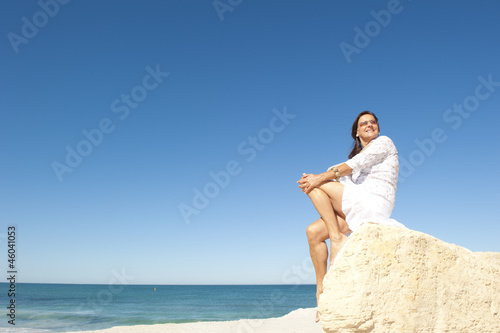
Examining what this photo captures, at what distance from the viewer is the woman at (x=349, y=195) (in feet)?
10.9

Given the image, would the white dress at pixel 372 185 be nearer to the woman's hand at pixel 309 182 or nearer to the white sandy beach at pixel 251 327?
the woman's hand at pixel 309 182

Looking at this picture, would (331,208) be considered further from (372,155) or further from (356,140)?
(356,140)

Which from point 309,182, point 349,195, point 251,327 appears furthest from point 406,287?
point 251,327

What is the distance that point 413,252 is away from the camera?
2.88 metres

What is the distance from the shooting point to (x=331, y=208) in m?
3.44

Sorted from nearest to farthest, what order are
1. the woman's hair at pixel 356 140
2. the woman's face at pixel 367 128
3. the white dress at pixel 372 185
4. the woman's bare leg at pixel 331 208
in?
the white dress at pixel 372 185 → the woman's bare leg at pixel 331 208 → the woman's face at pixel 367 128 → the woman's hair at pixel 356 140

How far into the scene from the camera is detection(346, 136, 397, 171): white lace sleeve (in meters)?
3.50

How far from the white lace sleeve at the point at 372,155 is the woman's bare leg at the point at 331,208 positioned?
0.91 ft

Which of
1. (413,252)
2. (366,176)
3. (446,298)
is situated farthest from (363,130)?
(446,298)

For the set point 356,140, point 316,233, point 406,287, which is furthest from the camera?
point 356,140

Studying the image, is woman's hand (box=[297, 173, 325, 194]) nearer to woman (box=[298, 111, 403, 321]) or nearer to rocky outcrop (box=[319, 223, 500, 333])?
woman (box=[298, 111, 403, 321])

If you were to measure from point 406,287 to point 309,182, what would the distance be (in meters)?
1.22

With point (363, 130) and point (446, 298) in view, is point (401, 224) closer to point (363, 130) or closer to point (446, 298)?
point (446, 298)

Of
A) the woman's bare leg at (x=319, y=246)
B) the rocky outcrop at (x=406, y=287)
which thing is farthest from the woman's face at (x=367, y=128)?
the rocky outcrop at (x=406, y=287)
